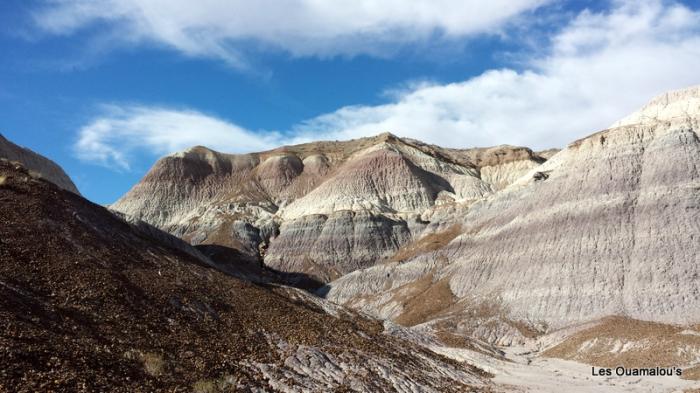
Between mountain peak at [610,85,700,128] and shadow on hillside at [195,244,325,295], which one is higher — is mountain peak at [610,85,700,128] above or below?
above

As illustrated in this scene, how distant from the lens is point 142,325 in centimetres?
2086

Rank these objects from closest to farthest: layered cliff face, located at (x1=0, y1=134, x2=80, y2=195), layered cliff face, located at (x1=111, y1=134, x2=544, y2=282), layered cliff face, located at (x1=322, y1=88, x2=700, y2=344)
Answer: layered cliff face, located at (x1=322, y1=88, x2=700, y2=344) < layered cliff face, located at (x1=0, y1=134, x2=80, y2=195) < layered cliff face, located at (x1=111, y1=134, x2=544, y2=282)

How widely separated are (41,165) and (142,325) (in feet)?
193

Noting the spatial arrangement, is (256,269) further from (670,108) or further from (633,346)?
(633,346)

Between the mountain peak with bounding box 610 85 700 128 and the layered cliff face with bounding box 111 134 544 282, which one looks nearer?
the mountain peak with bounding box 610 85 700 128

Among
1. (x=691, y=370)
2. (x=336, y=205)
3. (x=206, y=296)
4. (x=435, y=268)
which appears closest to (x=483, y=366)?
(x=691, y=370)

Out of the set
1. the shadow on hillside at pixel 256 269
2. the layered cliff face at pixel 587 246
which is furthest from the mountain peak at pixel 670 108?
the shadow on hillside at pixel 256 269

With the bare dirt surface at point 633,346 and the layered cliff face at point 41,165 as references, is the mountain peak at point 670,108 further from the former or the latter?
the layered cliff face at point 41,165

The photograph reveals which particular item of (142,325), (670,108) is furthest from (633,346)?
(670,108)

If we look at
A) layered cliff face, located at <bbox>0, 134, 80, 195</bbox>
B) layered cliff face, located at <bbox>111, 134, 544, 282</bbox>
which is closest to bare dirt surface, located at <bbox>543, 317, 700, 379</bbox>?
layered cliff face, located at <bbox>111, 134, 544, 282</bbox>

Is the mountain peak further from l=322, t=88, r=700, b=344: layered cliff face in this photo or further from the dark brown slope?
the dark brown slope

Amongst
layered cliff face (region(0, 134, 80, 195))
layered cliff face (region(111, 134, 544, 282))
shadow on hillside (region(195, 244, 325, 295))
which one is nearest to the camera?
layered cliff face (region(0, 134, 80, 195))

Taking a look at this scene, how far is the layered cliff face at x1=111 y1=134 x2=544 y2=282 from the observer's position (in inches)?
3991

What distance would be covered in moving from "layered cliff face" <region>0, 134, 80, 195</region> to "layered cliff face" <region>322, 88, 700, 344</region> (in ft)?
126
